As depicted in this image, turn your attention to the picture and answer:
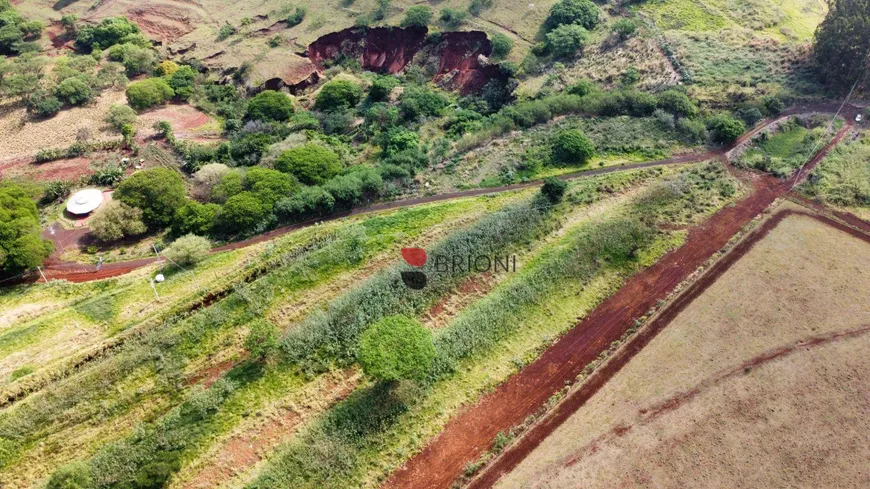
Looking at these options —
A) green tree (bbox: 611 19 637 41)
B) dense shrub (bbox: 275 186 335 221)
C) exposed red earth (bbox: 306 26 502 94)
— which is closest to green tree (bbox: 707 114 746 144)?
green tree (bbox: 611 19 637 41)

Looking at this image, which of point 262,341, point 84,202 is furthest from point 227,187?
point 262,341

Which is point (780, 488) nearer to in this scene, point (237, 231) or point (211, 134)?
point (237, 231)

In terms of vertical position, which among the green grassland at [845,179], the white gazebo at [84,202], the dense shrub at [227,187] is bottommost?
the white gazebo at [84,202]

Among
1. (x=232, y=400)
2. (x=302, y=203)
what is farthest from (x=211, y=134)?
(x=232, y=400)

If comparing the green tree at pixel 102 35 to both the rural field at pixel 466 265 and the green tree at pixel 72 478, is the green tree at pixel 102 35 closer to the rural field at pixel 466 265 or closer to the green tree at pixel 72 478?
the rural field at pixel 466 265

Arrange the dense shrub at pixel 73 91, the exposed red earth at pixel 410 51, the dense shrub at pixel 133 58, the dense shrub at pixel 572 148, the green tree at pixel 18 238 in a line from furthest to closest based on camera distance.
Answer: the dense shrub at pixel 133 58
the exposed red earth at pixel 410 51
the dense shrub at pixel 73 91
the dense shrub at pixel 572 148
the green tree at pixel 18 238

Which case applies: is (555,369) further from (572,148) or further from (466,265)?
(572,148)

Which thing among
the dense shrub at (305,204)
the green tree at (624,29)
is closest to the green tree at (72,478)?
the dense shrub at (305,204)
